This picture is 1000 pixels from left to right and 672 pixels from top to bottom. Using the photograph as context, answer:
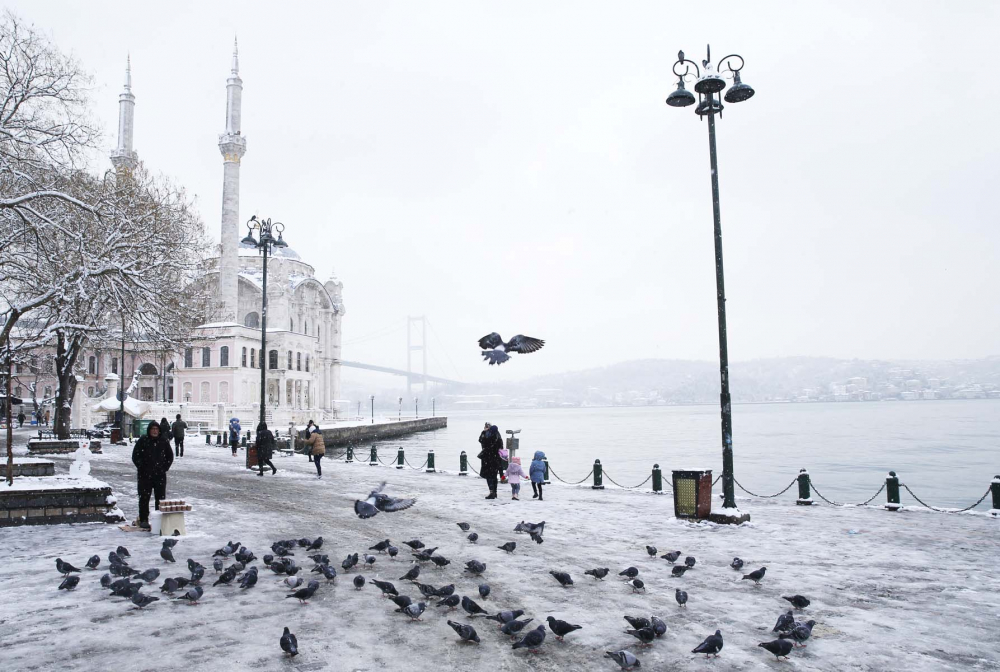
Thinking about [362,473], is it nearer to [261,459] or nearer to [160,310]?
[261,459]

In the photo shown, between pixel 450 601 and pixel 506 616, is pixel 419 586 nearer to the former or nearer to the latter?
pixel 450 601

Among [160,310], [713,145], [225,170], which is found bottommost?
[160,310]

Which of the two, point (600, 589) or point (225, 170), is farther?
point (225, 170)

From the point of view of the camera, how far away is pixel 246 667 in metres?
5.14

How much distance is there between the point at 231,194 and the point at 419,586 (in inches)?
2379

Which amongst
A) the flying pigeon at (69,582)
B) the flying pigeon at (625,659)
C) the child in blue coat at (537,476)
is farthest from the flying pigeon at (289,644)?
the child in blue coat at (537,476)

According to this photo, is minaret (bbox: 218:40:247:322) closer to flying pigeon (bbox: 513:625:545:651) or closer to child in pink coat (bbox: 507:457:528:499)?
child in pink coat (bbox: 507:457:528:499)

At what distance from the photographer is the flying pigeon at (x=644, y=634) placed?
558 cm

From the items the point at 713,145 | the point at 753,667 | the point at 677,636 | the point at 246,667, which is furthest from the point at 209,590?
the point at 713,145

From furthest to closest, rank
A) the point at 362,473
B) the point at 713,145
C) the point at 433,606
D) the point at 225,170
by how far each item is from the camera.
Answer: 1. the point at 225,170
2. the point at 362,473
3. the point at 713,145
4. the point at 433,606

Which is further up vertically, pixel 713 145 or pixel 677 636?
pixel 713 145

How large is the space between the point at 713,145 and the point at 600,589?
9014mm

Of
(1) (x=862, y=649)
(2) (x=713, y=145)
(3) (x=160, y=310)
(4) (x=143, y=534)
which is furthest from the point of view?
(3) (x=160, y=310)

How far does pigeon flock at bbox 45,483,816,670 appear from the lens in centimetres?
567
